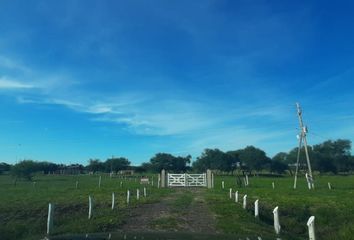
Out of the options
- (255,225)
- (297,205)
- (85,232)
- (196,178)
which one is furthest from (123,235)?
(196,178)

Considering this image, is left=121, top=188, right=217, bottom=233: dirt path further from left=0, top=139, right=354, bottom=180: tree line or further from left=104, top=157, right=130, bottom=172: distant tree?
left=104, top=157, right=130, bottom=172: distant tree

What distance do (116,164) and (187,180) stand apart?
4960 inches

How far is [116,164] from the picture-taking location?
178m

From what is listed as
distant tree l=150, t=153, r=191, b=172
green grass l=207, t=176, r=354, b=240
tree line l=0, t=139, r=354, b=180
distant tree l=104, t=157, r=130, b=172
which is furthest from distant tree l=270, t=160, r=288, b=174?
green grass l=207, t=176, r=354, b=240

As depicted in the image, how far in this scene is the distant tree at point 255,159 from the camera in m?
140

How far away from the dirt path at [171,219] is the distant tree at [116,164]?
14876 cm

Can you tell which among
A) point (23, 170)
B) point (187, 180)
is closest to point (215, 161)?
point (23, 170)

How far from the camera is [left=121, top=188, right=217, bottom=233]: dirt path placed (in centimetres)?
2052

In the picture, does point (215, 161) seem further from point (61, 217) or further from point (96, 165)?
point (61, 217)

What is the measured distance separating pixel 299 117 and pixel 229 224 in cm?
3486

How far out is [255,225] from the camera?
21.5 meters

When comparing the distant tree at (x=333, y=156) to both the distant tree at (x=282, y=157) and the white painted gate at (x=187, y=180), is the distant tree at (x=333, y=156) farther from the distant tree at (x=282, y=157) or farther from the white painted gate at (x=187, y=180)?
the white painted gate at (x=187, y=180)

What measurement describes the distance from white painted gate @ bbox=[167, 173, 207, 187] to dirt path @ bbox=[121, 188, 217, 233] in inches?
985

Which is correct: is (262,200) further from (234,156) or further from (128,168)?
(128,168)
